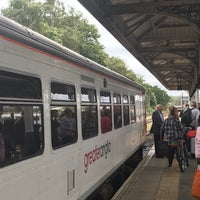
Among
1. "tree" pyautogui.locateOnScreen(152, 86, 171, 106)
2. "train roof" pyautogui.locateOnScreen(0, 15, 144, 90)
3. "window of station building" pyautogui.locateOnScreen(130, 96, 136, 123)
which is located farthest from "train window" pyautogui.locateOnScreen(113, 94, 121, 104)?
"tree" pyautogui.locateOnScreen(152, 86, 171, 106)

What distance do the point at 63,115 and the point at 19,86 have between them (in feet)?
4.40

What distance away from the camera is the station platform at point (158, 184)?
7305mm

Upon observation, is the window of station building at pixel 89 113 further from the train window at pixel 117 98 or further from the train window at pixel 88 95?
the train window at pixel 117 98

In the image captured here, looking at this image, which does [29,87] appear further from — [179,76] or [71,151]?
[179,76]

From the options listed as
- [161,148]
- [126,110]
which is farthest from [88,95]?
[161,148]

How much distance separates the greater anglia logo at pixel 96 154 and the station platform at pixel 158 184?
718mm

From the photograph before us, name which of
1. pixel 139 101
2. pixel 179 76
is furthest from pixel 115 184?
pixel 179 76

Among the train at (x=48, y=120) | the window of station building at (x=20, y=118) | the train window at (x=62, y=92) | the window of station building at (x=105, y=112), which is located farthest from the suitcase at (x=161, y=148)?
the window of station building at (x=20, y=118)

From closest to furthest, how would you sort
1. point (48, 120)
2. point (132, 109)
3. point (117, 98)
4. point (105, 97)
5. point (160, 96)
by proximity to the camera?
point (48, 120)
point (105, 97)
point (117, 98)
point (132, 109)
point (160, 96)

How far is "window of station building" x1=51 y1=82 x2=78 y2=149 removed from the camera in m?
4.89

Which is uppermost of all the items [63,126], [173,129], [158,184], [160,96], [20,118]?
[160,96]

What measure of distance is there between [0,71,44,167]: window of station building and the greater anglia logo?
1.94 m

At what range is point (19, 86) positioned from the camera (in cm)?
396

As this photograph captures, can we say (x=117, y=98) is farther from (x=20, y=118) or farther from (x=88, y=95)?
(x=20, y=118)
